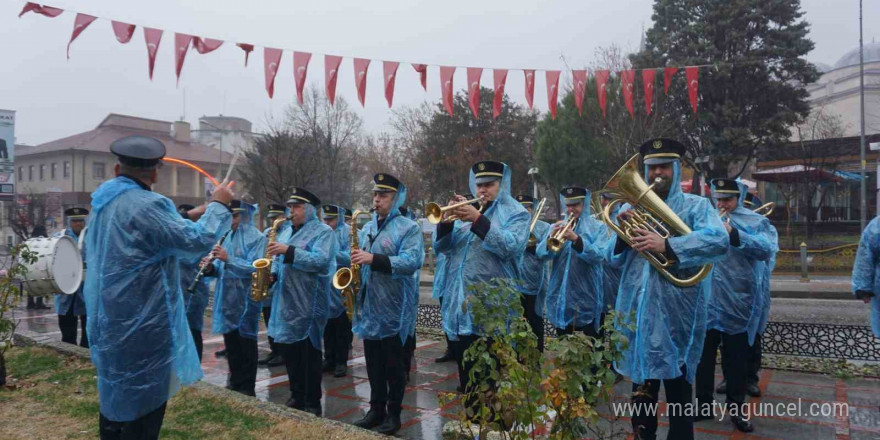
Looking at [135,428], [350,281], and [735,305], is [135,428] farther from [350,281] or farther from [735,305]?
[735,305]

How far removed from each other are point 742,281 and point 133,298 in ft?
16.7

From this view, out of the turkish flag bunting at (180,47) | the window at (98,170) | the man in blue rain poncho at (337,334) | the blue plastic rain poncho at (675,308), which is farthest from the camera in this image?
the window at (98,170)

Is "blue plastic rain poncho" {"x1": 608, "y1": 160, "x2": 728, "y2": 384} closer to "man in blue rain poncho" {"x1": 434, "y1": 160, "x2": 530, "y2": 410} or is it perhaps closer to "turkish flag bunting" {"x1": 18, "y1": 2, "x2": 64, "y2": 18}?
"man in blue rain poncho" {"x1": 434, "y1": 160, "x2": 530, "y2": 410}

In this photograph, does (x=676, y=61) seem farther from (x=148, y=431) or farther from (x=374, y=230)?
(x=148, y=431)

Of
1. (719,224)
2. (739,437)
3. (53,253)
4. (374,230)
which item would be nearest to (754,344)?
(739,437)

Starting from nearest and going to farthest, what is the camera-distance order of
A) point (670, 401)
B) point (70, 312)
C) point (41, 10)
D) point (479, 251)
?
point (670, 401) → point (479, 251) → point (70, 312) → point (41, 10)

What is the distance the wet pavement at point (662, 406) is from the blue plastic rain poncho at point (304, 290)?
0.88 metres

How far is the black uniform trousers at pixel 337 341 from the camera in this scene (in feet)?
25.5

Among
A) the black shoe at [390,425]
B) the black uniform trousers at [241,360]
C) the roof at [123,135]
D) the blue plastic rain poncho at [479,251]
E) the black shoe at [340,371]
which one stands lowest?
the black shoe at [340,371]

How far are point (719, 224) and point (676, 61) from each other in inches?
932

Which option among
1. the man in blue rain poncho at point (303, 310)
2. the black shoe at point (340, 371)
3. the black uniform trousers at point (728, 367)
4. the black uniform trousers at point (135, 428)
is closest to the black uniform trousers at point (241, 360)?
the man in blue rain poncho at point (303, 310)

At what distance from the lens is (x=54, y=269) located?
25.5ft

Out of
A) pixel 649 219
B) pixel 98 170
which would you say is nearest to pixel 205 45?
pixel 649 219

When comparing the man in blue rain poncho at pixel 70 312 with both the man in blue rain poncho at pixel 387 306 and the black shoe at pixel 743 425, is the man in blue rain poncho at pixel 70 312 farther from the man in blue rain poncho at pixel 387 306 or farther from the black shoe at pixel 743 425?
the black shoe at pixel 743 425
